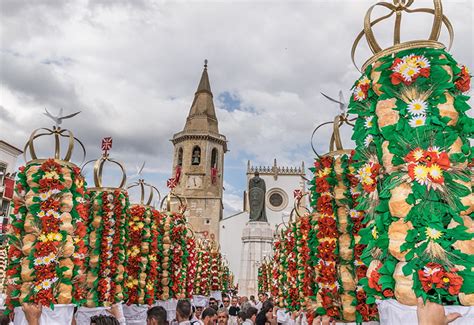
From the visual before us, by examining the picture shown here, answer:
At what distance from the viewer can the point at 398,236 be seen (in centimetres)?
304

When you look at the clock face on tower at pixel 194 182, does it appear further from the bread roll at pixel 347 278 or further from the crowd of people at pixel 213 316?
the bread roll at pixel 347 278

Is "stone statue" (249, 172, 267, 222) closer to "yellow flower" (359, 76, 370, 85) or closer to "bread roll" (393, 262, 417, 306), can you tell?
"yellow flower" (359, 76, 370, 85)

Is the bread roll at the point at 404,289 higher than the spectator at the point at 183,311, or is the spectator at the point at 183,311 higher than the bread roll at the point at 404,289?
the bread roll at the point at 404,289

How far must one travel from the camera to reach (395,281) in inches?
118

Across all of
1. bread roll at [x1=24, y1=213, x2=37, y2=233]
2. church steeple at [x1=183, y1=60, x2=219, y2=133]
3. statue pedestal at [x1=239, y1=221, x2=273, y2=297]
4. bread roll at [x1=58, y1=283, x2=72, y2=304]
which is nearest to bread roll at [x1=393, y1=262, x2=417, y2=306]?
bread roll at [x1=58, y1=283, x2=72, y2=304]

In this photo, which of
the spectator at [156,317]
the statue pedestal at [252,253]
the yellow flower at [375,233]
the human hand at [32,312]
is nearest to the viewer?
the yellow flower at [375,233]

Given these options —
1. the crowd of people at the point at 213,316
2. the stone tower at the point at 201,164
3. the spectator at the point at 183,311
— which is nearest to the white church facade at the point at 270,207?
the stone tower at the point at 201,164

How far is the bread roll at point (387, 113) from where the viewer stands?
10.9ft

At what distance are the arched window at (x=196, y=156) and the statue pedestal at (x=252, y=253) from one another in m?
28.5

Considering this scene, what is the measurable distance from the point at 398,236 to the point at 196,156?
1932 inches

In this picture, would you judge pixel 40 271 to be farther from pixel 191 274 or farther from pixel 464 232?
pixel 191 274

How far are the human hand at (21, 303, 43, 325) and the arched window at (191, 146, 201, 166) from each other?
45.9 meters

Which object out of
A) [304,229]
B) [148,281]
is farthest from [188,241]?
[304,229]

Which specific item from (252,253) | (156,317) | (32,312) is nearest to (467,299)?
(156,317)
